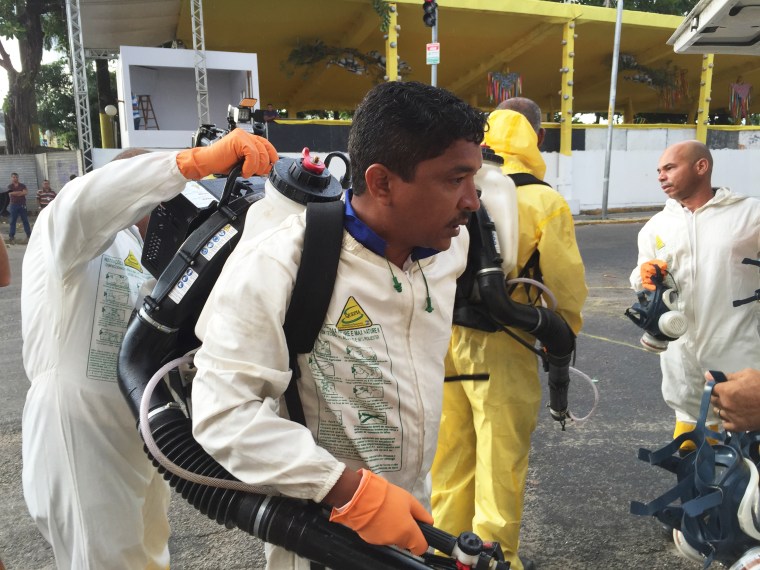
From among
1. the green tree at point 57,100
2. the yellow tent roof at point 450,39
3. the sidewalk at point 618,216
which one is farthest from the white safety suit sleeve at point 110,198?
the green tree at point 57,100

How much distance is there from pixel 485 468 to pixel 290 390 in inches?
54.5

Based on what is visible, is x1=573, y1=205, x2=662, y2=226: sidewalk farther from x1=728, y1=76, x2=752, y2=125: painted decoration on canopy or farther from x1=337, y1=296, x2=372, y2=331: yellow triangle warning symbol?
x1=337, y1=296, x2=372, y2=331: yellow triangle warning symbol

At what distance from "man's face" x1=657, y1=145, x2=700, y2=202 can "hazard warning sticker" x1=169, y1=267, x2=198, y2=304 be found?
8.63 feet

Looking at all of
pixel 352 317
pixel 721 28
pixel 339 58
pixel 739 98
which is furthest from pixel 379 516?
pixel 739 98

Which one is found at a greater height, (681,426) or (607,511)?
(681,426)

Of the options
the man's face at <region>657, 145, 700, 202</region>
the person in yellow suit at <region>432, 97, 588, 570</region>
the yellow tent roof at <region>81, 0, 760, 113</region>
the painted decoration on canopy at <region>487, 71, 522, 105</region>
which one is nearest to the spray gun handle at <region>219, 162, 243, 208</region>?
the person in yellow suit at <region>432, 97, 588, 570</region>

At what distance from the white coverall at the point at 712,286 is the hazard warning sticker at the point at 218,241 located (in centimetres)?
248

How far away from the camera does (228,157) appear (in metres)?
1.75

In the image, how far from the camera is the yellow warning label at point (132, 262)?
2196 millimetres

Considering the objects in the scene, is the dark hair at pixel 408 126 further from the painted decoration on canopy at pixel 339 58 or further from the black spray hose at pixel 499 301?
the painted decoration on canopy at pixel 339 58

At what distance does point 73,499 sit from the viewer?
6.15ft

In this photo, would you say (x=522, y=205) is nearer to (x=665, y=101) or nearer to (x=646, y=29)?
(x=646, y=29)

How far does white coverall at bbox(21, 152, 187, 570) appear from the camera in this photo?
5.85 ft

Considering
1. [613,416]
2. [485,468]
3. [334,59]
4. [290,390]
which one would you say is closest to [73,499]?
[290,390]
